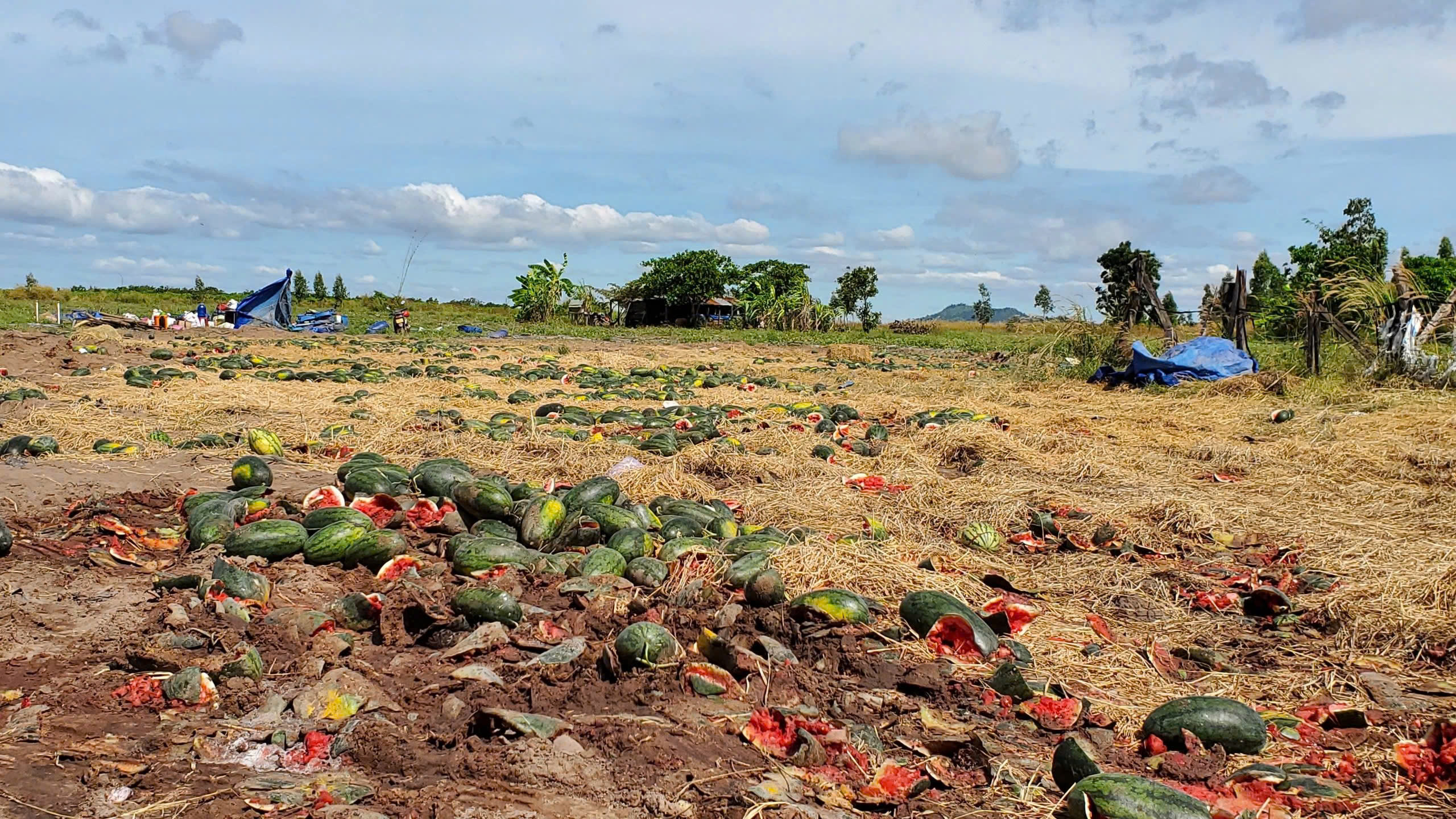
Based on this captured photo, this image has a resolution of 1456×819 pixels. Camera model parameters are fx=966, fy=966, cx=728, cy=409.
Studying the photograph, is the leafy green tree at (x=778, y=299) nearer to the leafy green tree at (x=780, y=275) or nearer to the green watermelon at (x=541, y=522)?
the leafy green tree at (x=780, y=275)

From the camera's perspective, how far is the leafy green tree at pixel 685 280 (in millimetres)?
48938


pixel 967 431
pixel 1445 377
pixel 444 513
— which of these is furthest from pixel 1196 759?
pixel 1445 377

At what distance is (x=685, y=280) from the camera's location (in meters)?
48.9

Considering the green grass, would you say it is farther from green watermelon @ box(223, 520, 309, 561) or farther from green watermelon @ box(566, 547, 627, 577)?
green watermelon @ box(223, 520, 309, 561)

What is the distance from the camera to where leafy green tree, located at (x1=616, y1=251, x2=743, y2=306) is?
48938mm

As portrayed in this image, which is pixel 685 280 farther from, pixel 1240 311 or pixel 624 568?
pixel 624 568

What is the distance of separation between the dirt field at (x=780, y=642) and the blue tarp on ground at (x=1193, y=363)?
5831 mm

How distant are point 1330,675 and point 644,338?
29692 millimetres

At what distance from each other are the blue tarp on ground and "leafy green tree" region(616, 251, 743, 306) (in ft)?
113

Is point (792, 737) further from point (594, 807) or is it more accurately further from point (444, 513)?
point (444, 513)

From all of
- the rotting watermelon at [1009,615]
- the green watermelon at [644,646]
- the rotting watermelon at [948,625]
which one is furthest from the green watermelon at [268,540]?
the rotting watermelon at [1009,615]

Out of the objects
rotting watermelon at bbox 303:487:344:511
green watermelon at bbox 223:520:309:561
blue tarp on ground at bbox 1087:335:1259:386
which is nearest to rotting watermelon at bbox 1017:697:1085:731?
green watermelon at bbox 223:520:309:561

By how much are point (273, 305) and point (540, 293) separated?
1722 centimetres

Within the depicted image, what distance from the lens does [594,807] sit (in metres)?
2.87
